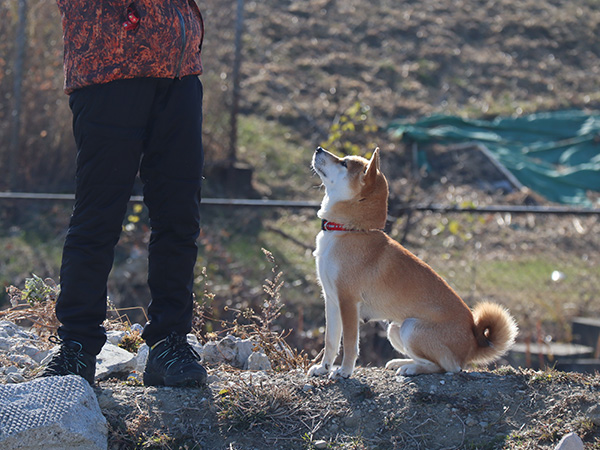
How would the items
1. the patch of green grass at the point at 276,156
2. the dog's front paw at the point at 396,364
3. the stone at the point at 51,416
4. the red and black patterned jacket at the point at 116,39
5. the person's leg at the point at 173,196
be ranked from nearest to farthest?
the stone at the point at 51,416 < the red and black patterned jacket at the point at 116,39 < the person's leg at the point at 173,196 < the dog's front paw at the point at 396,364 < the patch of green grass at the point at 276,156

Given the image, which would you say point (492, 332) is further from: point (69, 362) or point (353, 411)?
point (69, 362)

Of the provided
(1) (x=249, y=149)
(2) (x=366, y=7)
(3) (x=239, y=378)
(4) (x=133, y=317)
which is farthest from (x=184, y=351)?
(2) (x=366, y=7)

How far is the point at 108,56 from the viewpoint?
287 cm

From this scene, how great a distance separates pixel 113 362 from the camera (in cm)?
344

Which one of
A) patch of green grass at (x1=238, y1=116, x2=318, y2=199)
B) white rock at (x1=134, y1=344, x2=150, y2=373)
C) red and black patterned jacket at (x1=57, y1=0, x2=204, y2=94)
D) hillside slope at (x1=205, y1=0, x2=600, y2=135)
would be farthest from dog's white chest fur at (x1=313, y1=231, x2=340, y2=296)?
hillside slope at (x1=205, y1=0, x2=600, y2=135)

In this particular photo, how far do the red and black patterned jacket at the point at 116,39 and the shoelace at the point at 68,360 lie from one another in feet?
3.65

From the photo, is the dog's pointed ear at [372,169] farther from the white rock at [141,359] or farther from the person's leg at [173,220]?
the white rock at [141,359]

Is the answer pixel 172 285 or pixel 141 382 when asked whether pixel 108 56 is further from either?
pixel 141 382

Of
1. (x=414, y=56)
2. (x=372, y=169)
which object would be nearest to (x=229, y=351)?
(x=372, y=169)

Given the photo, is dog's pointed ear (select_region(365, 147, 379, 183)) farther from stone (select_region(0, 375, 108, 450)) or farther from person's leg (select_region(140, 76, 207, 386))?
stone (select_region(0, 375, 108, 450))

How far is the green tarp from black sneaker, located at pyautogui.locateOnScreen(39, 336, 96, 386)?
763 centimetres

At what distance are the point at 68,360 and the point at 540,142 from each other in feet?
31.3

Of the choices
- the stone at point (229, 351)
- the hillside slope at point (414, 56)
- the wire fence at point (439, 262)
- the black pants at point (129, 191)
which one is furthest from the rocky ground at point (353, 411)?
the hillside slope at point (414, 56)

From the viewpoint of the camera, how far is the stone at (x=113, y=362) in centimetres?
336
